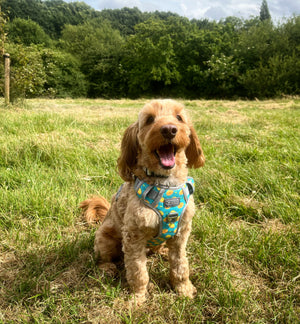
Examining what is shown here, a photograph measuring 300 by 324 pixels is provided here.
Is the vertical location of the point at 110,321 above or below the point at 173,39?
below

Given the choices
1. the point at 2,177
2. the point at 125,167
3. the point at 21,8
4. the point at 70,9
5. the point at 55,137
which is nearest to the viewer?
the point at 125,167

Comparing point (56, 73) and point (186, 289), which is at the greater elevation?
point (56, 73)

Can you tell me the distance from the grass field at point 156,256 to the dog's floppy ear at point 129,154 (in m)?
0.84

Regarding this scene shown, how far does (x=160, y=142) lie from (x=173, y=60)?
39.3 metres

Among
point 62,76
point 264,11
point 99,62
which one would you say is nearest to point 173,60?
point 99,62

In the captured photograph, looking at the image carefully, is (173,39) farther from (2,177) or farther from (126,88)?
(2,177)

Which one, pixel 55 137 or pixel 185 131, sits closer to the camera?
pixel 185 131

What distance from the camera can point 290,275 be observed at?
1960 millimetres

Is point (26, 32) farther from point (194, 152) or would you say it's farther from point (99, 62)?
point (194, 152)

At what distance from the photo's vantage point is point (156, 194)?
74.1 inches

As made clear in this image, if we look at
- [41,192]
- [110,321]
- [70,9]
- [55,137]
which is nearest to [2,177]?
[41,192]

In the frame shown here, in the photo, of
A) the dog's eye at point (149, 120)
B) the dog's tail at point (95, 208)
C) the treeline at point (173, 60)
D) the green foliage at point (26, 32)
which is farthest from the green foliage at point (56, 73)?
the dog's eye at point (149, 120)

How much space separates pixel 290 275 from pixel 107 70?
4185 centimetres

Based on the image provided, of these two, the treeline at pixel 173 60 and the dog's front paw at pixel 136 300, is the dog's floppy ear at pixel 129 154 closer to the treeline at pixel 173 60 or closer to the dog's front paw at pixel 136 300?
the dog's front paw at pixel 136 300
